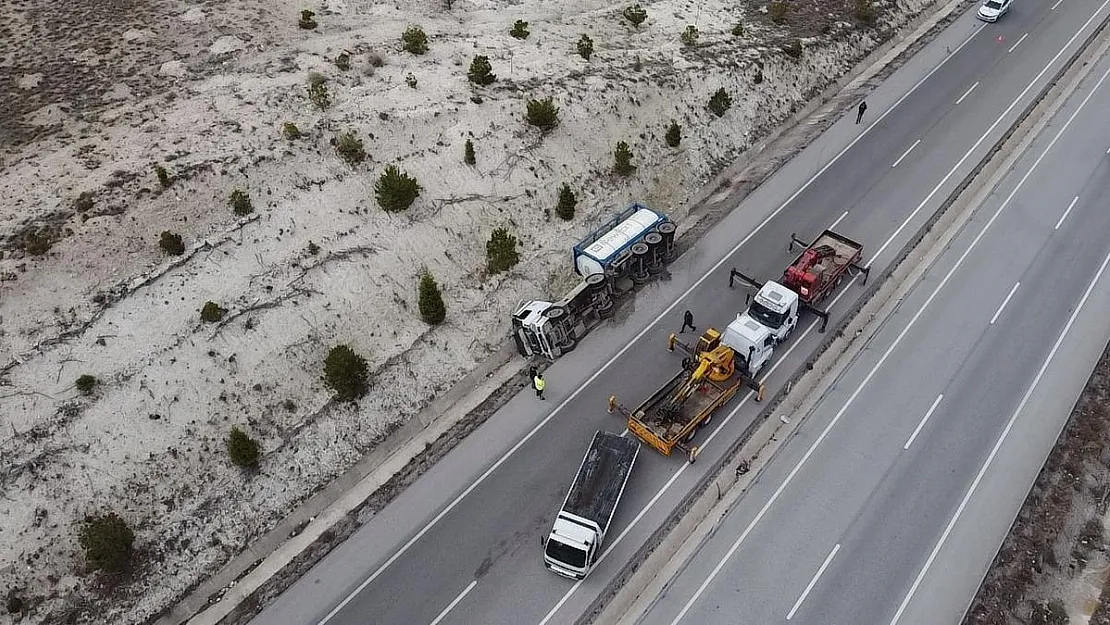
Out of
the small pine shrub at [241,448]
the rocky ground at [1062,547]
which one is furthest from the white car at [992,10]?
the small pine shrub at [241,448]

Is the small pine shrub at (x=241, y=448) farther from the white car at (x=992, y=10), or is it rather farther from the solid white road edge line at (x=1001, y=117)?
the white car at (x=992, y=10)

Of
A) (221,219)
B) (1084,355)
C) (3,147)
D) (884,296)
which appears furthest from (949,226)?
(3,147)

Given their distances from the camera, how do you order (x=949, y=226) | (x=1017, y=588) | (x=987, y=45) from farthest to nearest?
(x=987, y=45) → (x=949, y=226) → (x=1017, y=588)

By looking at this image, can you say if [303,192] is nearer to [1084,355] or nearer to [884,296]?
[884,296]

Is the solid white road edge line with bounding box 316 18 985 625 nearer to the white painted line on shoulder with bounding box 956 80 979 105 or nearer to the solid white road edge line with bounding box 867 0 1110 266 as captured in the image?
the white painted line on shoulder with bounding box 956 80 979 105

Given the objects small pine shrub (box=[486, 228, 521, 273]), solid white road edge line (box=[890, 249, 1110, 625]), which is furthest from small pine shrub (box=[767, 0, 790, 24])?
small pine shrub (box=[486, 228, 521, 273])

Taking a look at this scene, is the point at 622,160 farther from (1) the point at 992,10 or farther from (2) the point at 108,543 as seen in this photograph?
(1) the point at 992,10

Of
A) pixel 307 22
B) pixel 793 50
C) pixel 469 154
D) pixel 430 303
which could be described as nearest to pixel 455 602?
pixel 430 303
